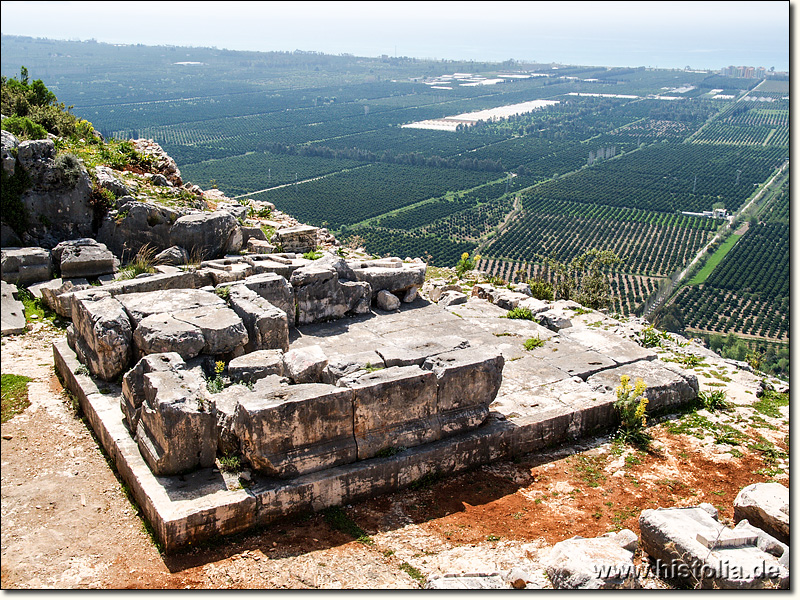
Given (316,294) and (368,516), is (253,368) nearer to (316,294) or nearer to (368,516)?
(368,516)

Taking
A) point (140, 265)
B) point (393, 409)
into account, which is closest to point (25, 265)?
point (140, 265)

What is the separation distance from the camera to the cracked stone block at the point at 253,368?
9.49 m

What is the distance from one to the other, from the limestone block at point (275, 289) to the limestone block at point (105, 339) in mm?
2341

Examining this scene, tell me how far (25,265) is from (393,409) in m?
8.53

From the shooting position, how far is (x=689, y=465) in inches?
380

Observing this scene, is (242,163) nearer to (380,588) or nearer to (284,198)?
(284,198)

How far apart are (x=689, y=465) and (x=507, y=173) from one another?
339 feet

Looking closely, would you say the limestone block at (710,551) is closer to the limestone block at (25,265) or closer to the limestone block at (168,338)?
the limestone block at (168,338)

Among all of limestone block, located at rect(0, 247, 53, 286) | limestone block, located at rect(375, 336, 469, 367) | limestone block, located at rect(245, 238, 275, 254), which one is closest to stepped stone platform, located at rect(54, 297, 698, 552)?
limestone block, located at rect(375, 336, 469, 367)

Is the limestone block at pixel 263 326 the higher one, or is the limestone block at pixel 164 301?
the limestone block at pixel 164 301

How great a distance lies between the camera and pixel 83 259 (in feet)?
44.2

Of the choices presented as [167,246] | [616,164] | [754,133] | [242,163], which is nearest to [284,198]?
[242,163]

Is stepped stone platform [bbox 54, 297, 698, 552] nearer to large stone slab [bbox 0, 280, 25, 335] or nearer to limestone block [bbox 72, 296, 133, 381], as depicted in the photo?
limestone block [bbox 72, 296, 133, 381]

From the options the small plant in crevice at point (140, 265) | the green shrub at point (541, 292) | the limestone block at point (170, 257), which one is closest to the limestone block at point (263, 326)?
the small plant in crevice at point (140, 265)
